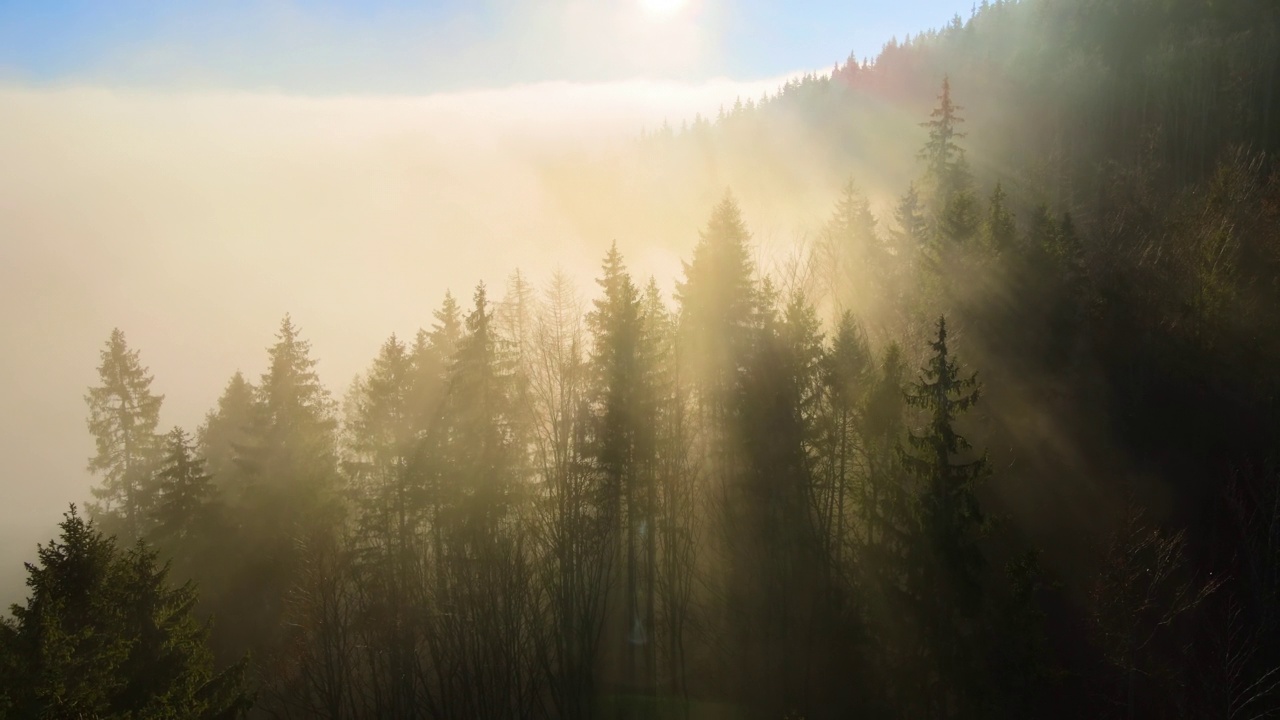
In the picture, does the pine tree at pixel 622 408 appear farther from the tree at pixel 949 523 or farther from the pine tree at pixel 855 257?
the pine tree at pixel 855 257

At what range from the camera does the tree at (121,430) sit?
36531mm

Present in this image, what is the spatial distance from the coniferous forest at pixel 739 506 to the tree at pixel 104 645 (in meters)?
0.08

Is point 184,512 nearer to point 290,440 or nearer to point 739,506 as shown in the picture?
point 290,440

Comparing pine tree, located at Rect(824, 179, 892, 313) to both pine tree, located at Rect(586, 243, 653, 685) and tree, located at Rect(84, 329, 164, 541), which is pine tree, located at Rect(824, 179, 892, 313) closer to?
pine tree, located at Rect(586, 243, 653, 685)

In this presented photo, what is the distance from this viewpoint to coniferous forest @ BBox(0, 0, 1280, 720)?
20828 millimetres

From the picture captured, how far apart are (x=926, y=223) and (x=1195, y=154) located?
43.8 m

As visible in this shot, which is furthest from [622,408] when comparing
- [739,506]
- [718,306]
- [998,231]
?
[998,231]

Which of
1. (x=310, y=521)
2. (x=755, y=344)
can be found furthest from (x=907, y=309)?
(x=310, y=521)

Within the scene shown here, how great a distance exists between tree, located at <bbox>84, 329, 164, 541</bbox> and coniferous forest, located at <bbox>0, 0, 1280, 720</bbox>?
6.1 inches

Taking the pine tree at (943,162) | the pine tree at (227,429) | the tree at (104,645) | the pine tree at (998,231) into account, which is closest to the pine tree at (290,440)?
the pine tree at (227,429)

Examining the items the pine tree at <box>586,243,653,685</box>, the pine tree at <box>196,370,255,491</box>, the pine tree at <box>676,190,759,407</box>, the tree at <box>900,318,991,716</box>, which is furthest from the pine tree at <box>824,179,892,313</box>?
Answer: the pine tree at <box>196,370,255,491</box>

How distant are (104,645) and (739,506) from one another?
18.8 meters

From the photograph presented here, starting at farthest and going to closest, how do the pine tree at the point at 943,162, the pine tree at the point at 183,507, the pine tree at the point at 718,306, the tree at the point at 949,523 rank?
the pine tree at the point at 943,162, the pine tree at the point at 183,507, the pine tree at the point at 718,306, the tree at the point at 949,523

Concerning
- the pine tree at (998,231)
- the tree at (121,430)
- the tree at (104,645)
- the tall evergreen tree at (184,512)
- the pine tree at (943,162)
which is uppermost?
the pine tree at (943,162)
